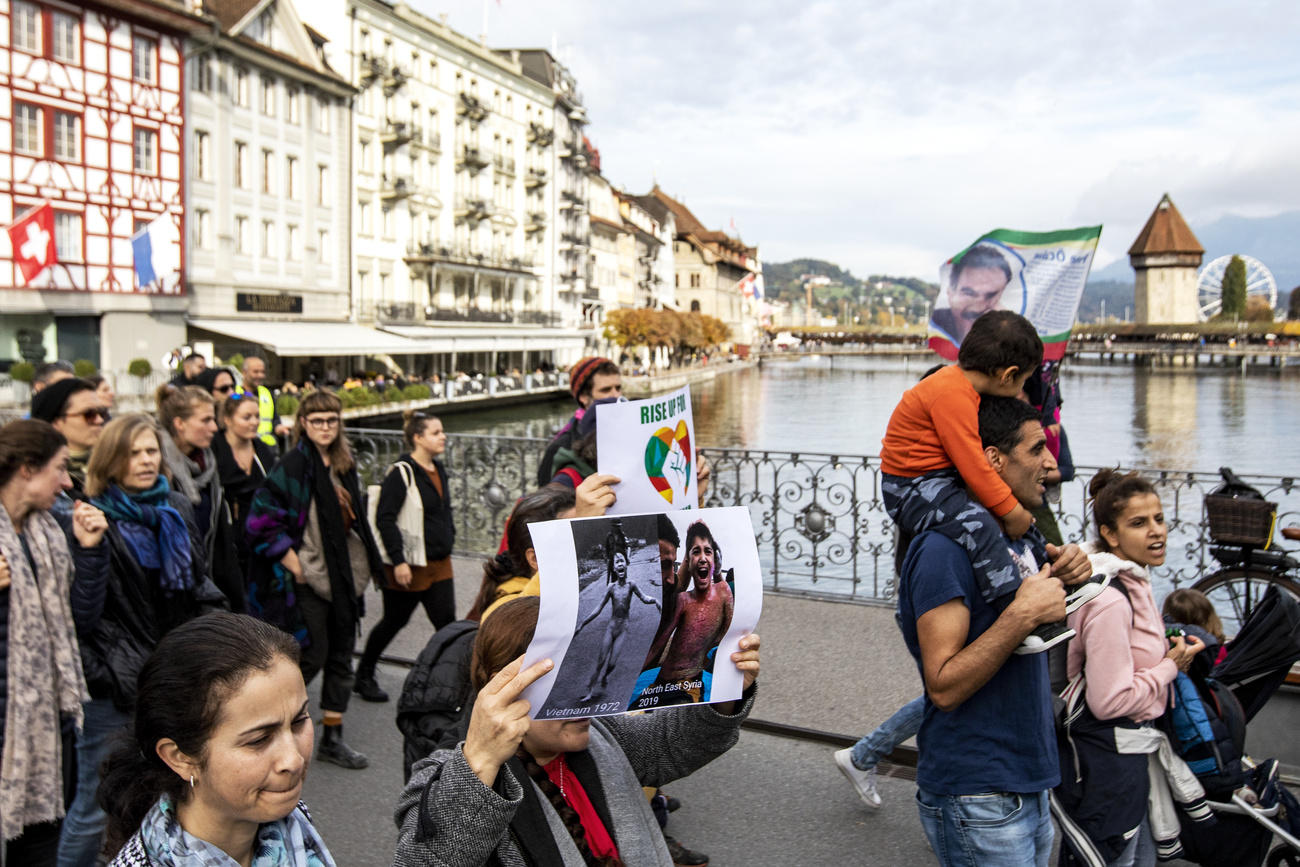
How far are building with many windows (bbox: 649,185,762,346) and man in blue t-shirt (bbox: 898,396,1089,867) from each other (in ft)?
370

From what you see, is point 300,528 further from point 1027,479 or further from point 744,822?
point 1027,479

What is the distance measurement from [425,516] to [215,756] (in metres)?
4.26

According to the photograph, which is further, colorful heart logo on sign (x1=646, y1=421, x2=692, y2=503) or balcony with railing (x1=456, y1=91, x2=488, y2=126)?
balcony with railing (x1=456, y1=91, x2=488, y2=126)

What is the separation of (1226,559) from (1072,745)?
3292mm

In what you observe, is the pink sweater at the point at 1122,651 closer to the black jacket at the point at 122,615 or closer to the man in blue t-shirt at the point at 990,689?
the man in blue t-shirt at the point at 990,689

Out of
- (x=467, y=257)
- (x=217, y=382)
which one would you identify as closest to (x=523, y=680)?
(x=217, y=382)

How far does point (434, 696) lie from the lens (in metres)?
2.93

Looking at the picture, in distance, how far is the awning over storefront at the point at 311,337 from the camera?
36.2 meters

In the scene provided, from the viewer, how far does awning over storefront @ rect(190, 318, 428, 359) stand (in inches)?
1423

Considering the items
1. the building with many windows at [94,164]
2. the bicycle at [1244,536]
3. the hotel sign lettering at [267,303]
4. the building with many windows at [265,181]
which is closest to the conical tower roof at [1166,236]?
the building with many windows at [265,181]

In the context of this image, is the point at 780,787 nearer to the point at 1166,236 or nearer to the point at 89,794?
the point at 89,794

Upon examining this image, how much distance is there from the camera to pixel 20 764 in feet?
10.9

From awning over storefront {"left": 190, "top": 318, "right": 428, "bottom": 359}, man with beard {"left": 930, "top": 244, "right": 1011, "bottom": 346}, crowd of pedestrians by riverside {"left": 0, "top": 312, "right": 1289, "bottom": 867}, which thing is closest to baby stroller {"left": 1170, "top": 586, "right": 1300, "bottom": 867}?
crowd of pedestrians by riverside {"left": 0, "top": 312, "right": 1289, "bottom": 867}

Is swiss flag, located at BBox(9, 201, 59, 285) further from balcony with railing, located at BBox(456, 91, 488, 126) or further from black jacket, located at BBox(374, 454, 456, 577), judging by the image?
balcony with railing, located at BBox(456, 91, 488, 126)
